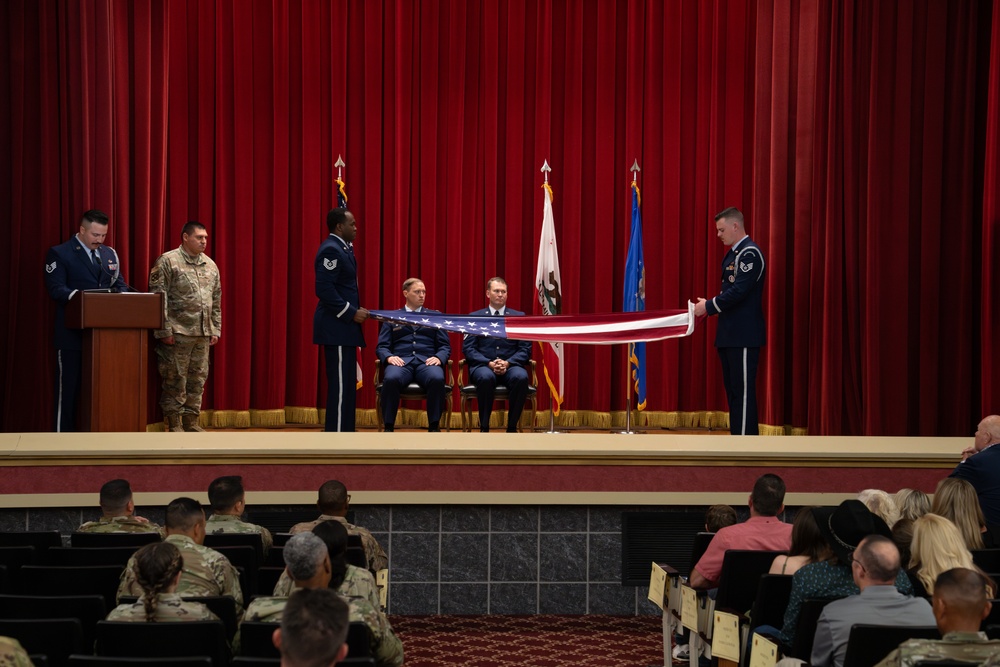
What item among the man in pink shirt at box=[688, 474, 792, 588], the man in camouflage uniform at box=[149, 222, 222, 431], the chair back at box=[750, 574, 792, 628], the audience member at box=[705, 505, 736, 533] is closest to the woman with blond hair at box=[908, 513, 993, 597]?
the chair back at box=[750, 574, 792, 628]

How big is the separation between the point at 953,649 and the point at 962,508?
1835mm

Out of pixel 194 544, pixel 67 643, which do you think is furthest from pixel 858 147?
pixel 67 643

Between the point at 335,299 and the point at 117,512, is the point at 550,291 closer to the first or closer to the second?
the point at 335,299

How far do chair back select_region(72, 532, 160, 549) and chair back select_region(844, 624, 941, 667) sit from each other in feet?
9.34

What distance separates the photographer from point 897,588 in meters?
3.88

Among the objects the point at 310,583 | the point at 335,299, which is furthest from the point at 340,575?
the point at 335,299

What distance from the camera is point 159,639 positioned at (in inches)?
132

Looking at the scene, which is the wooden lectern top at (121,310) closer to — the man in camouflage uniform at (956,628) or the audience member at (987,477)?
the audience member at (987,477)

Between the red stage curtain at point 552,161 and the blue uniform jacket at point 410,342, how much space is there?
1.93 meters

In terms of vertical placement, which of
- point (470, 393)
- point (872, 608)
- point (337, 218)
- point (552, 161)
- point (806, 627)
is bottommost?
Result: point (806, 627)

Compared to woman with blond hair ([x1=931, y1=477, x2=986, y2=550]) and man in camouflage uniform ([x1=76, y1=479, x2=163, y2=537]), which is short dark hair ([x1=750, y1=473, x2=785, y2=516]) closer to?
woman with blond hair ([x1=931, y1=477, x2=986, y2=550])

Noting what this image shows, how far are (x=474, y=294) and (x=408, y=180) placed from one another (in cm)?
124

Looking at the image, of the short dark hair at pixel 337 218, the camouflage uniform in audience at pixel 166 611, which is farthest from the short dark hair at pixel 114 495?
the short dark hair at pixel 337 218

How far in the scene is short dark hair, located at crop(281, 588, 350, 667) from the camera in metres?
2.58
